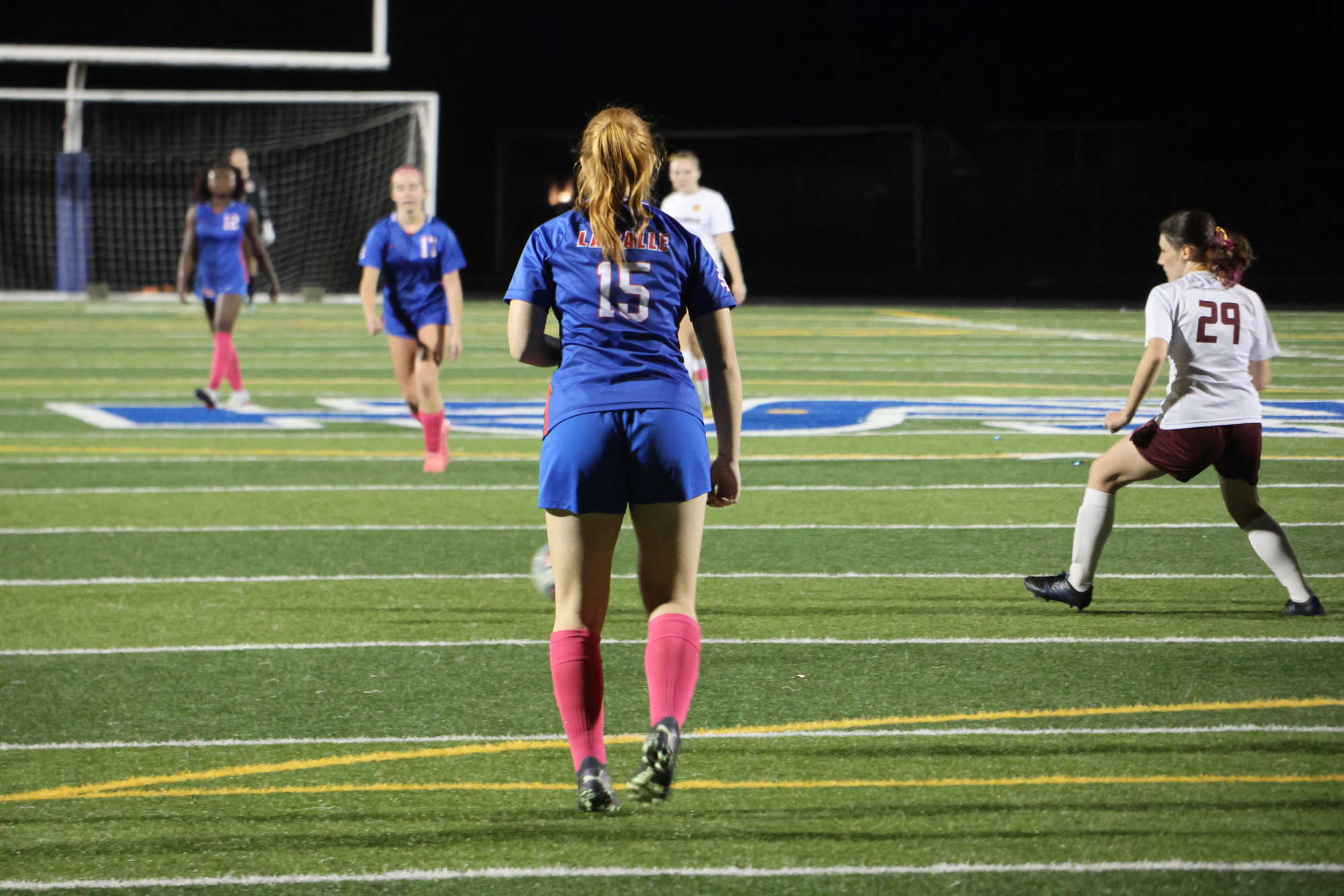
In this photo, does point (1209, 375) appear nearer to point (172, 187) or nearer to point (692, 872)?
point (692, 872)

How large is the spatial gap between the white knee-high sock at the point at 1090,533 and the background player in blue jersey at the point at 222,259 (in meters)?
9.08

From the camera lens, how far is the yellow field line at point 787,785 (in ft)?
14.6

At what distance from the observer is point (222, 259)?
45.8 feet

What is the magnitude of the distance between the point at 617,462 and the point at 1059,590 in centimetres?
331

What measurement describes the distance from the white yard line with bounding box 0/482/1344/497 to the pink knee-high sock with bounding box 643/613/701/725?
5.81 metres

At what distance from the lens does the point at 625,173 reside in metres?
4.00

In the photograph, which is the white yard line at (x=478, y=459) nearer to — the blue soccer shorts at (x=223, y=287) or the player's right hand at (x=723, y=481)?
the blue soccer shorts at (x=223, y=287)

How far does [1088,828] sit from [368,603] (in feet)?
12.2

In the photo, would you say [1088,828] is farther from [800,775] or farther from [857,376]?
[857,376]

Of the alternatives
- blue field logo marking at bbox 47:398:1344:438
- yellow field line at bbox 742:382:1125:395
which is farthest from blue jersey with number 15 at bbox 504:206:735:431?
yellow field line at bbox 742:382:1125:395

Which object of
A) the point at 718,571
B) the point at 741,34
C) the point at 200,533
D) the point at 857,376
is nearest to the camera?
the point at 718,571

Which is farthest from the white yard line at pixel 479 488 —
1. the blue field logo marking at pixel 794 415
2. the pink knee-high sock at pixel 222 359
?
the pink knee-high sock at pixel 222 359

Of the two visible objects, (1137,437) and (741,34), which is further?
(741,34)

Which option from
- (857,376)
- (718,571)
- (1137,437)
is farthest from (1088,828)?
(857,376)
